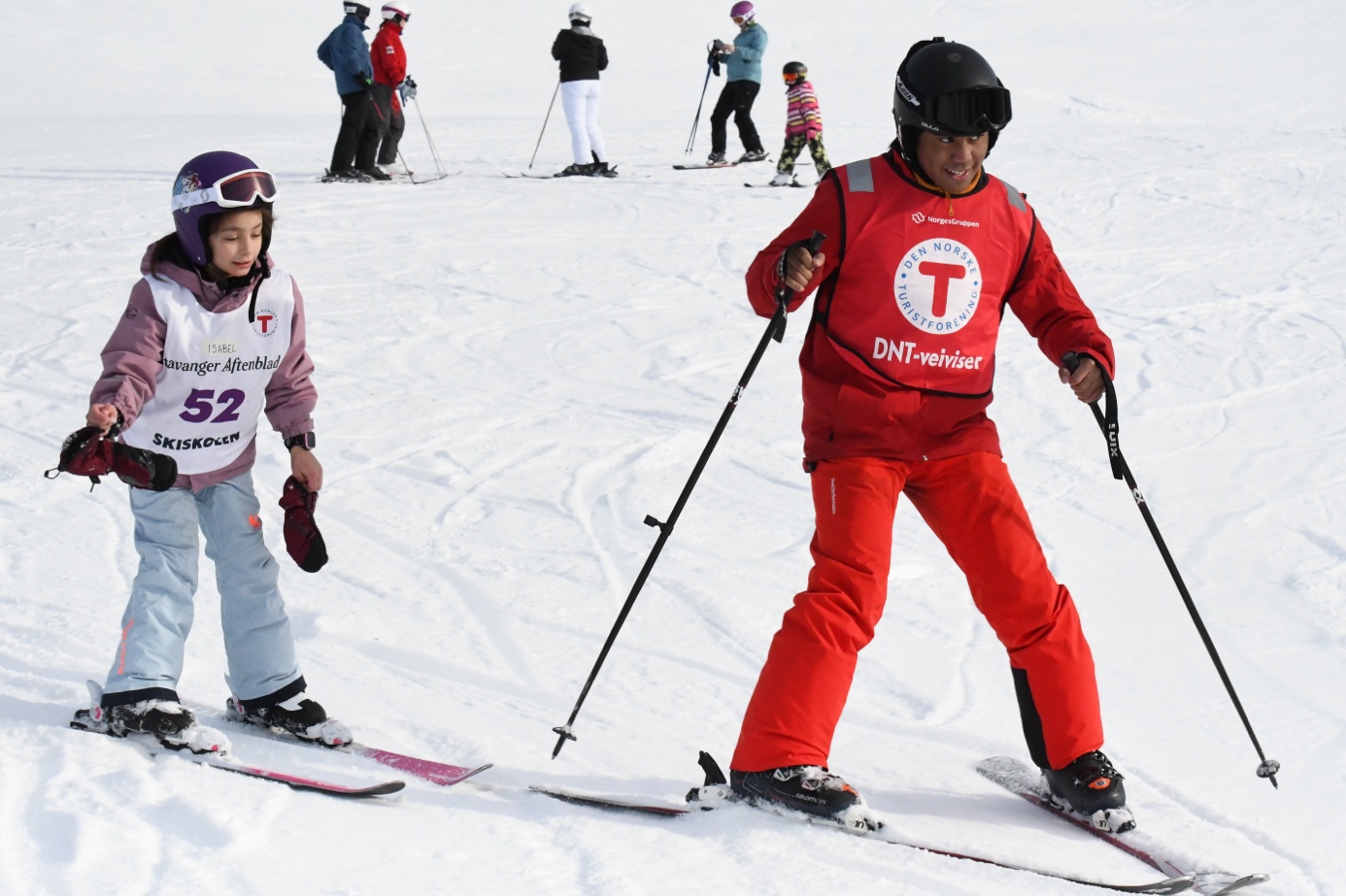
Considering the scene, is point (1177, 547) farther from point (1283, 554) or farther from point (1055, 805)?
point (1055, 805)

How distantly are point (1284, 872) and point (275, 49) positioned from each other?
26.3m

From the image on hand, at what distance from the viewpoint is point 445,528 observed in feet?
15.8

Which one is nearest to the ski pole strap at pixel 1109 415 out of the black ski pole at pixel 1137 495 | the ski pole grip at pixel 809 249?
the black ski pole at pixel 1137 495

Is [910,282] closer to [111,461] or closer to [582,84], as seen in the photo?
[111,461]

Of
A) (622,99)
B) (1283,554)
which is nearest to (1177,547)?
(1283,554)

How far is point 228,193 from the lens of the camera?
9.56 ft

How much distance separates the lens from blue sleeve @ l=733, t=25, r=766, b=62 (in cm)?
1352

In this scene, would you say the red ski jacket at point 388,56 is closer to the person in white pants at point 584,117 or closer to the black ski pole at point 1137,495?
the person in white pants at point 584,117

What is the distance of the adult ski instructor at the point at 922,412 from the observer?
2.80 metres

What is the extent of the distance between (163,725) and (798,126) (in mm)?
10254

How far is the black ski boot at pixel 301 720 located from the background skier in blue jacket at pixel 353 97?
388 inches

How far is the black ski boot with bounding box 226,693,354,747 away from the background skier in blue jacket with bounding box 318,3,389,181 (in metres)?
9.86

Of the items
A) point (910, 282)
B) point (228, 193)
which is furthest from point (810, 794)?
point (228, 193)

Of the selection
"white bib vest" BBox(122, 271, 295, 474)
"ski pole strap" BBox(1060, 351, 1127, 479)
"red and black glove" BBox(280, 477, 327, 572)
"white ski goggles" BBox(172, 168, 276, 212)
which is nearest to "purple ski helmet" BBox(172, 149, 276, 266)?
"white ski goggles" BBox(172, 168, 276, 212)
